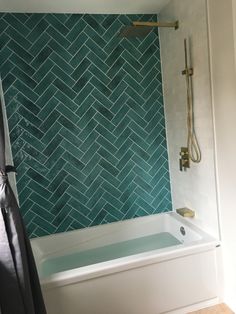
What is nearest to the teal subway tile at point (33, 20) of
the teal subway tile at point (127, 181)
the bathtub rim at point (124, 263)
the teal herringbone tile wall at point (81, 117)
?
the teal herringbone tile wall at point (81, 117)

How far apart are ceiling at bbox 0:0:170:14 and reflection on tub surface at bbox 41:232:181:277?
2212 millimetres

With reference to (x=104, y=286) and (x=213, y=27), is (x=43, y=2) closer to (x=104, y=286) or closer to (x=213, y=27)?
(x=213, y=27)

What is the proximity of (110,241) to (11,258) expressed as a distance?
57.7 inches

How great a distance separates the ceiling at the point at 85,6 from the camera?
2.43 meters

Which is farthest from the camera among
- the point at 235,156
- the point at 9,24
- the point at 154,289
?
the point at 9,24

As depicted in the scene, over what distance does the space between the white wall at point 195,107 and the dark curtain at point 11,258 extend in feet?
4.85

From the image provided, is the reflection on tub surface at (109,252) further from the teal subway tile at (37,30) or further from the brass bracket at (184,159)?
the teal subway tile at (37,30)

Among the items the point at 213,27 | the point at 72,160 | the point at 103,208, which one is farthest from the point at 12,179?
the point at 213,27

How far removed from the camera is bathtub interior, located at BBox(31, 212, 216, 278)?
270 centimetres

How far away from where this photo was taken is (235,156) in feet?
6.60

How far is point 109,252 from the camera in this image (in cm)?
283

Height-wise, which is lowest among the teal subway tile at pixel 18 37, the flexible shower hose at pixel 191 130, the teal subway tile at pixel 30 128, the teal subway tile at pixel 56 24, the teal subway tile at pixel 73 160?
the teal subway tile at pixel 73 160

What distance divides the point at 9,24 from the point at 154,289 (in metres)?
2.50

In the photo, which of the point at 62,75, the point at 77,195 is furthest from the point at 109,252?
the point at 62,75
